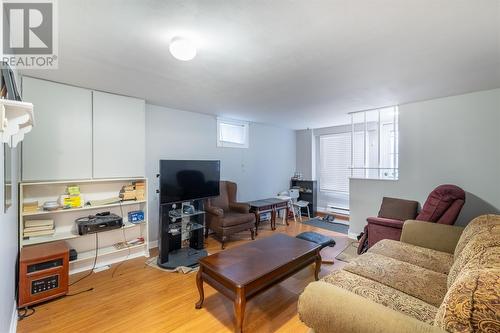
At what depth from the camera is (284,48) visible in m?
1.88

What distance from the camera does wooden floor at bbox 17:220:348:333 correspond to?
190 centimetres

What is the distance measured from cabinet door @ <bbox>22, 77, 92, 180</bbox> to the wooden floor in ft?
4.44

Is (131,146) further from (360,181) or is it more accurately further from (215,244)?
(360,181)

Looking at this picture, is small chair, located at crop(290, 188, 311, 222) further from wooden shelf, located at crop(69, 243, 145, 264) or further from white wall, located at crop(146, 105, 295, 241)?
wooden shelf, located at crop(69, 243, 145, 264)

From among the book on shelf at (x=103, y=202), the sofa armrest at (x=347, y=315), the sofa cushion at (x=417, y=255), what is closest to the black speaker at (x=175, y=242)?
the book on shelf at (x=103, y=202)

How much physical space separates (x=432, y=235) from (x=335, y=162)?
11.6 ft

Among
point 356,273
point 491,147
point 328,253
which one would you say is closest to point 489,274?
point 356,273

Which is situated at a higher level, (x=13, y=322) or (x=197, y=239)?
(x=197, y=239)

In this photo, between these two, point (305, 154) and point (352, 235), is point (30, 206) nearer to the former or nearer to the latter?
point (352, 235)

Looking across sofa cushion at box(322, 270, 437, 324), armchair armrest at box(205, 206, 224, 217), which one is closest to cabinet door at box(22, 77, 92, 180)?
armchair armrest at box(205, 206, 224, 217)

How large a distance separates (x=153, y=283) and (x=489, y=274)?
113 inches

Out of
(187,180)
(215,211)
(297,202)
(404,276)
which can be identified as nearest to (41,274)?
(187,180)

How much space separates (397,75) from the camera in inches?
97.0

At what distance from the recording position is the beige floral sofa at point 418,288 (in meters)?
0.89
